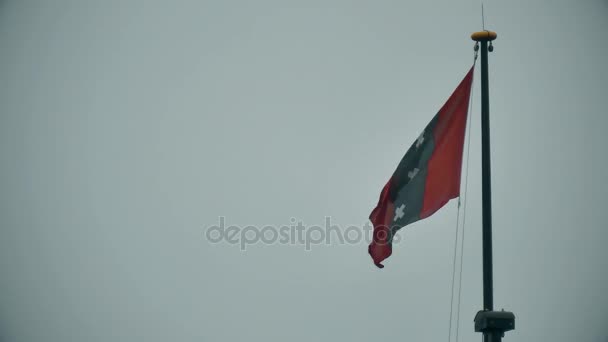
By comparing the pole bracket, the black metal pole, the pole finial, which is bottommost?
the pole bracket

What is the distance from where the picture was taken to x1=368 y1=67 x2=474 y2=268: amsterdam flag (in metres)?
11.8

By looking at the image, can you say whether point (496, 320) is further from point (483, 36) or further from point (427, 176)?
point (483, 36)

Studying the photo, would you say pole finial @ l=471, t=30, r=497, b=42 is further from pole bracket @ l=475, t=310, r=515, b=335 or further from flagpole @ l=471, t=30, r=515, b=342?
pole bracket @ l=475, t=310, r=515, b=335

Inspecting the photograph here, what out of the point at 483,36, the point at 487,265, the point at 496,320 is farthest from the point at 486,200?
the point at 483,36

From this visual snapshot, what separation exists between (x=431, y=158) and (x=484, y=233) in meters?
2.62

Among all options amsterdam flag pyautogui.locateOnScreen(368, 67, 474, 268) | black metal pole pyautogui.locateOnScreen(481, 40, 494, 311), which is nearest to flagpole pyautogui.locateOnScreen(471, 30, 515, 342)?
black metal pole pyautogui.locateOnScreen(481, 40, 494, 311)

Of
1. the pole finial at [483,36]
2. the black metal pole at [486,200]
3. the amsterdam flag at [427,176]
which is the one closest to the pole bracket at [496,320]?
the black metal pole at [486,200]

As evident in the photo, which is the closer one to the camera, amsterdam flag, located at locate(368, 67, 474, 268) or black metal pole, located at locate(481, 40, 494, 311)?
black metal pole, located at locate(481, 40, 494, 311)

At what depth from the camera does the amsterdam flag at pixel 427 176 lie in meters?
11.8

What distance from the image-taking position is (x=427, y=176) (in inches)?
493

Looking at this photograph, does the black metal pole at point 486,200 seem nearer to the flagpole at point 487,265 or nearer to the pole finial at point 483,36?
the flagpole at point 487,265

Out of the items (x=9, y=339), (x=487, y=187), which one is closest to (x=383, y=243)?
(x=487, y=187)

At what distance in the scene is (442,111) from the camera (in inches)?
483

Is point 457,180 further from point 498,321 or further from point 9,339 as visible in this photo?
point 9,339
